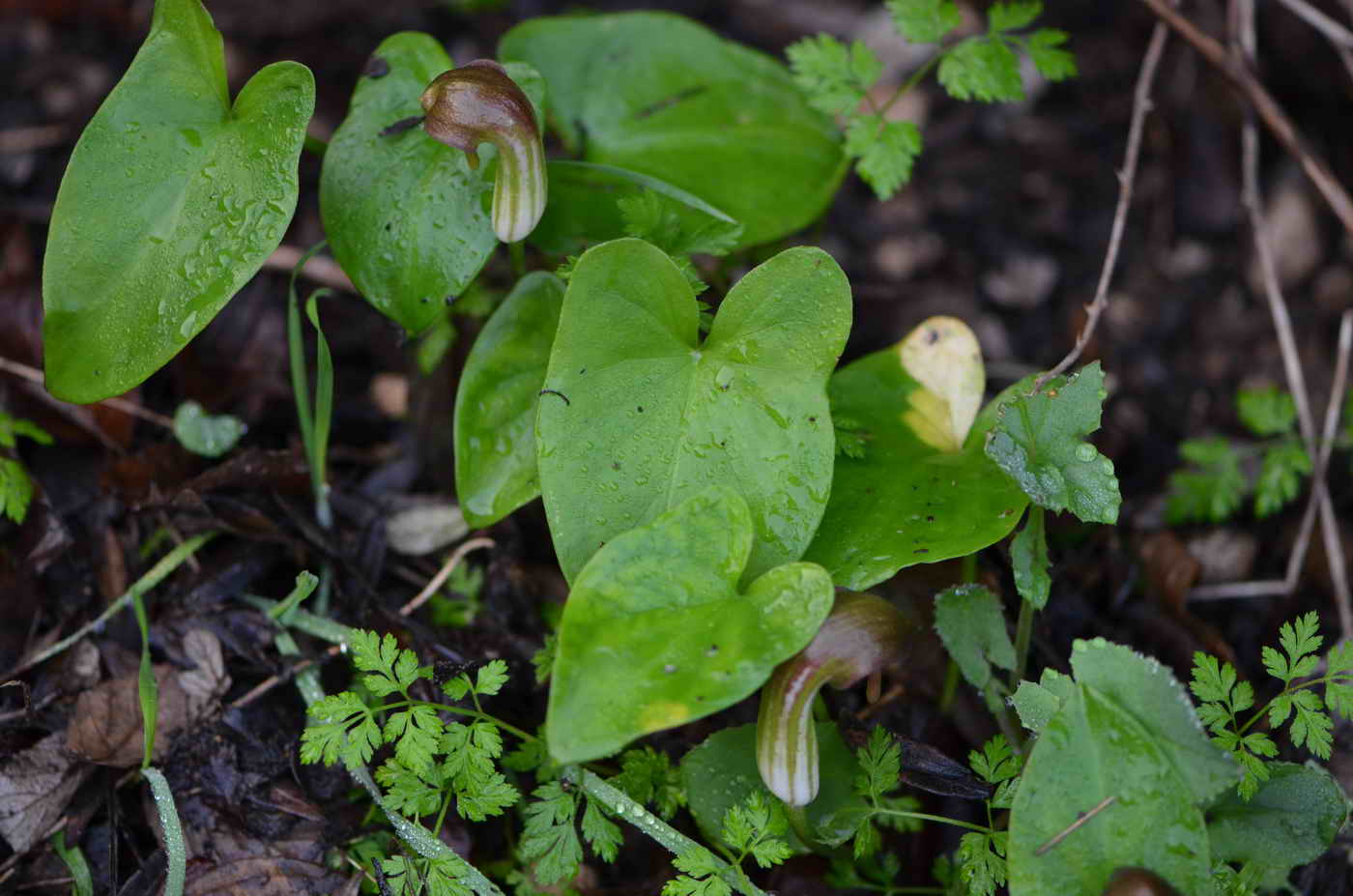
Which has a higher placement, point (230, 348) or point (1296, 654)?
point (1296, 654)

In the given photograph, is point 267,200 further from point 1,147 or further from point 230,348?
point 1,147

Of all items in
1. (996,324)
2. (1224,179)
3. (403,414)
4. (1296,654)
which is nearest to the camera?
(1296,654)

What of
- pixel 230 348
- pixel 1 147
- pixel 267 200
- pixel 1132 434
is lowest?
pixel 1132 434

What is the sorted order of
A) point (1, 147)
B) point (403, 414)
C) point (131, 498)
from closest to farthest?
point (131, 498) → point (403, 414) → point (1, 147)

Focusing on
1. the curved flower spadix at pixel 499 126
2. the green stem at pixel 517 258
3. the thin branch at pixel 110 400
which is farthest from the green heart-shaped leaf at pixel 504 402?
the thin branch at pixel 110 400

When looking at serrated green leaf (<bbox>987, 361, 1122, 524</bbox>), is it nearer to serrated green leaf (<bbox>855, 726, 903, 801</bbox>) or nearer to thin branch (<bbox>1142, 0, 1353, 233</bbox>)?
serrated green leaf (<bbox>855, 726, 903, 801</bbox>)

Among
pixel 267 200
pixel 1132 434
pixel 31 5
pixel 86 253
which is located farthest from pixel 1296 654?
pixel 31 5

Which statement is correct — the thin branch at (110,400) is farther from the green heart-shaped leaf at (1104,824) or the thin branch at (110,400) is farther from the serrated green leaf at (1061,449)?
the green heart-shaped leaf at (1104,824)

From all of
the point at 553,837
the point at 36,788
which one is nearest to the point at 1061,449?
the point at 553,837
